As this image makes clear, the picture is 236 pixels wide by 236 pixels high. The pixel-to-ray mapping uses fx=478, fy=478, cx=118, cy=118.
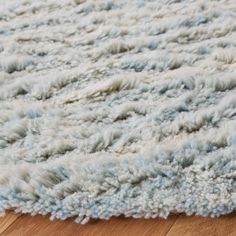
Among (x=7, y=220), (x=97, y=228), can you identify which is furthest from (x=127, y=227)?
(x=7, y=220)

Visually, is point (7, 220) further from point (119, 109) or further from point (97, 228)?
point (119, 109)

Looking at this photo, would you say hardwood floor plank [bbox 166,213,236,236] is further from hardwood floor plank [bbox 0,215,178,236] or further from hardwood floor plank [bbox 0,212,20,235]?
hardwood floor plank [bbox 0,212,20,235]

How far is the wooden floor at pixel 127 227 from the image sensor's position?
62 cm

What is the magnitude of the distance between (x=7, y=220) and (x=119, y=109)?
0.28 meters

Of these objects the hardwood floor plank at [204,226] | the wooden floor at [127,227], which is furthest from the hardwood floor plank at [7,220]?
the hardwood floor plank at [204,226]

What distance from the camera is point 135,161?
700 millimetres

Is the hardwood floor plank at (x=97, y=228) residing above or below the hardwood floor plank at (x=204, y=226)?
above

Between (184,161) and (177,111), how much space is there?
15 centimetres

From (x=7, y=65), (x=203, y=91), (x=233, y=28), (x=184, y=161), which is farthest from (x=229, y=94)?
(x=7, y=65)

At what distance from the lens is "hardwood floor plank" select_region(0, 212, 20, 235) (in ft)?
2.16

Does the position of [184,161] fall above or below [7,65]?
below

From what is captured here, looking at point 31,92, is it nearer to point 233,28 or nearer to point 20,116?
point 20,116

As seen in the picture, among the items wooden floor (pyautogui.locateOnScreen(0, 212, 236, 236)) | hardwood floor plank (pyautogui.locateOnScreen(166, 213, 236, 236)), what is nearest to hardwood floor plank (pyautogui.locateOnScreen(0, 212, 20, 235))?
wooden floor (pyautogui.locateOnScreen(0, 212, 236, 236))

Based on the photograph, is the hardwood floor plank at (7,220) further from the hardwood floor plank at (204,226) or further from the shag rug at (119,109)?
the hardwood floor plank at (204,226)
